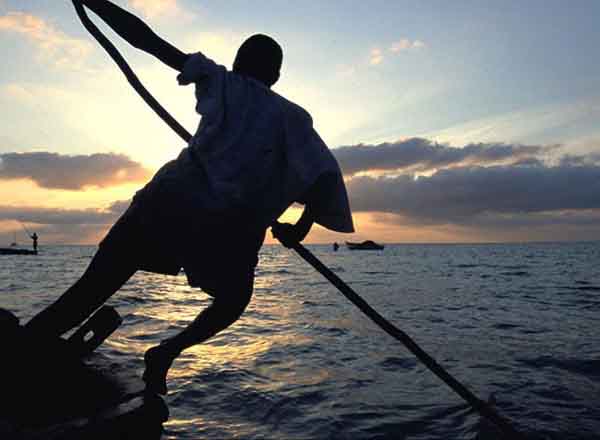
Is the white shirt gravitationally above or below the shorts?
above

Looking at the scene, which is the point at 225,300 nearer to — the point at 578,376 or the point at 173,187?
the point at 173,187

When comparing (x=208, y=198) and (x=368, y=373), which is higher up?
(x=208, y=198)

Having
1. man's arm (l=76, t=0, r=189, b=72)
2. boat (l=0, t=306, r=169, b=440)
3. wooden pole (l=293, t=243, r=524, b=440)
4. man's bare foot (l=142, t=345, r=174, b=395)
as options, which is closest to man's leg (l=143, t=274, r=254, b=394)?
man's bare foot (l=142, t=345, r=174, b=395)

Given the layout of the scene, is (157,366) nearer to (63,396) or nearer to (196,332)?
(196,332)

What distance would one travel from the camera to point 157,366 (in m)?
2.06

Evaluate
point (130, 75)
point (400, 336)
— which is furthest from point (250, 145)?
point (400, 336)

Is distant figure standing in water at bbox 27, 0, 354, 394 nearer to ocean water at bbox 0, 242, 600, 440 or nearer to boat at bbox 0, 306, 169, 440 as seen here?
boat at bbox 0, 306, 169, 440

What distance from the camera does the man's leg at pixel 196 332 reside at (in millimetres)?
2064

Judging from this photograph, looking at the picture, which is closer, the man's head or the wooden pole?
the man's head

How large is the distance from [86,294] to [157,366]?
0.50 m

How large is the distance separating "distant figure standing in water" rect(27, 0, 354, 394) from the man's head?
170 mm

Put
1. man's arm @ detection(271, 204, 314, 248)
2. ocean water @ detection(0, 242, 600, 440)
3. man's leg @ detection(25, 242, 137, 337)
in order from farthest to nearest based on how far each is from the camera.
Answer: ocean water @ detection(0, 242, 600, 440) < man's arm @ detection(271, 204, 314, 248) < man's leg @ detection(25, 242, 137, 337)

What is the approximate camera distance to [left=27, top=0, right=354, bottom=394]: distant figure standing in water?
2.01 m

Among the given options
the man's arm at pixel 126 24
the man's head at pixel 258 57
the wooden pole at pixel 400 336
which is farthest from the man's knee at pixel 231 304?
the man's arm at pixel 126 24
